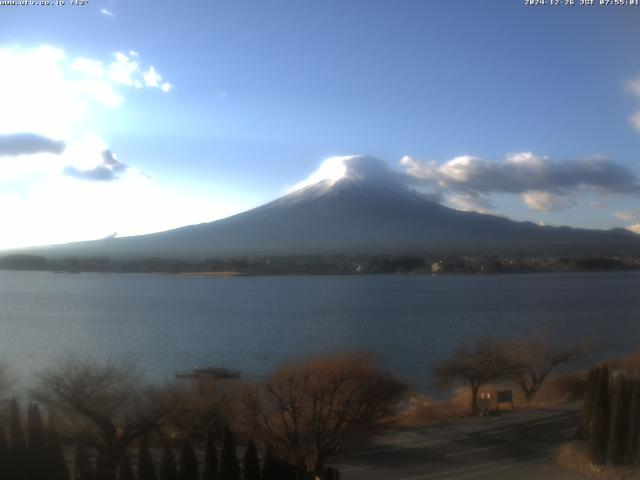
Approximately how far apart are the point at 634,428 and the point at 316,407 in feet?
11.7

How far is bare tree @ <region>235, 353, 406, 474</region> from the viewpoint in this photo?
783 centimetres

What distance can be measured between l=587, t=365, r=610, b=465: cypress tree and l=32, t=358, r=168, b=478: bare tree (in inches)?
191

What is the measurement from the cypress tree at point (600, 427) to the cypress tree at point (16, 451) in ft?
19.3

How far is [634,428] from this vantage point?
7.55 m

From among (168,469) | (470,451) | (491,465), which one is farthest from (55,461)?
(470,451)

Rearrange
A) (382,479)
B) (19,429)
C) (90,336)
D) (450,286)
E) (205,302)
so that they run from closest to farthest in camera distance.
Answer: (19,429)
(382,479)
(90,336)
(205,302)
(450,286)

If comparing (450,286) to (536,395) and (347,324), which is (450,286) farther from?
(536,395)

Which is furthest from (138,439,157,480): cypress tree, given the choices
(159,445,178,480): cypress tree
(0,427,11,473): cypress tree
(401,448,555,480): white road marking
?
(401,448,555,480): white road marking

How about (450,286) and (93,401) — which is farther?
(450,286)

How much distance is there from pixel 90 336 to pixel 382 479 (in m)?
15.1

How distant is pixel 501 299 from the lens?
3728 centimetres

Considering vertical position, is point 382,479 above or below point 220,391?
below

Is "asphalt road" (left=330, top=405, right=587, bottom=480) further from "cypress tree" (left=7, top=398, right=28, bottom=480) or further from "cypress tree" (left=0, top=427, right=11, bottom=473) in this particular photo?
"cypress tree" (left=0, top=427, right=11, bottom=473)

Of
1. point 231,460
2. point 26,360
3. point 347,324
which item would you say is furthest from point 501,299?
point 231,460
